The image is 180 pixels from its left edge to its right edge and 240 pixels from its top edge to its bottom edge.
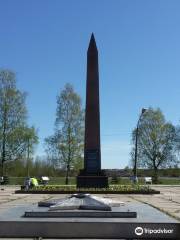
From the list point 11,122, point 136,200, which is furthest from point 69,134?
point 136,200

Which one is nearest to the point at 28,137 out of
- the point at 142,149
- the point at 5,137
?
the point at 5,137

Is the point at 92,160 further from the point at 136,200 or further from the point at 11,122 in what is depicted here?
the point at 11,122

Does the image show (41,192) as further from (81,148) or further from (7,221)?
(81,148)

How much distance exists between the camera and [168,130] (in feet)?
191

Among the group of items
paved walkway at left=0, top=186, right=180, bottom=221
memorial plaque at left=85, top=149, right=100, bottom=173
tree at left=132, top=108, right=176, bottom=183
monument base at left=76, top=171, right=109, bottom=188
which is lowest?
paved walkway at left=0, top=186, right=180, bottom=221

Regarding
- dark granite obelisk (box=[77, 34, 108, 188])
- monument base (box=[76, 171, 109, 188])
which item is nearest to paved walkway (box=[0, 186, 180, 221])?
monument base (box=[76, 171, 109, 188])

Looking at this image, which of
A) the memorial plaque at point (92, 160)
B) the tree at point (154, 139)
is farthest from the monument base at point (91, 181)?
the tree at point (154, 139)

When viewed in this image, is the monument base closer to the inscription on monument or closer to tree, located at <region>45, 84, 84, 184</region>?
the inscription on monument

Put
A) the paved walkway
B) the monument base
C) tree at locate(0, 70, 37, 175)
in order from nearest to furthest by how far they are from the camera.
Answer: the paved walkway
the monument base
tree at locate(0, 70, 37, 175)

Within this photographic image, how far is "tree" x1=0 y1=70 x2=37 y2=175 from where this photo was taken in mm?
47781

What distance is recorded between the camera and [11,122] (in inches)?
1913

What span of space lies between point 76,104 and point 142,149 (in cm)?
1184

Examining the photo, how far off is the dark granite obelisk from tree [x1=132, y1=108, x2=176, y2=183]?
28.4 metres

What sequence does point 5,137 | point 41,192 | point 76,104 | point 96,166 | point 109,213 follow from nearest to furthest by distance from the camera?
1. point 109,213
2. point 41,192
3. point 96,166
4. point 5,137
5. point 76,104
